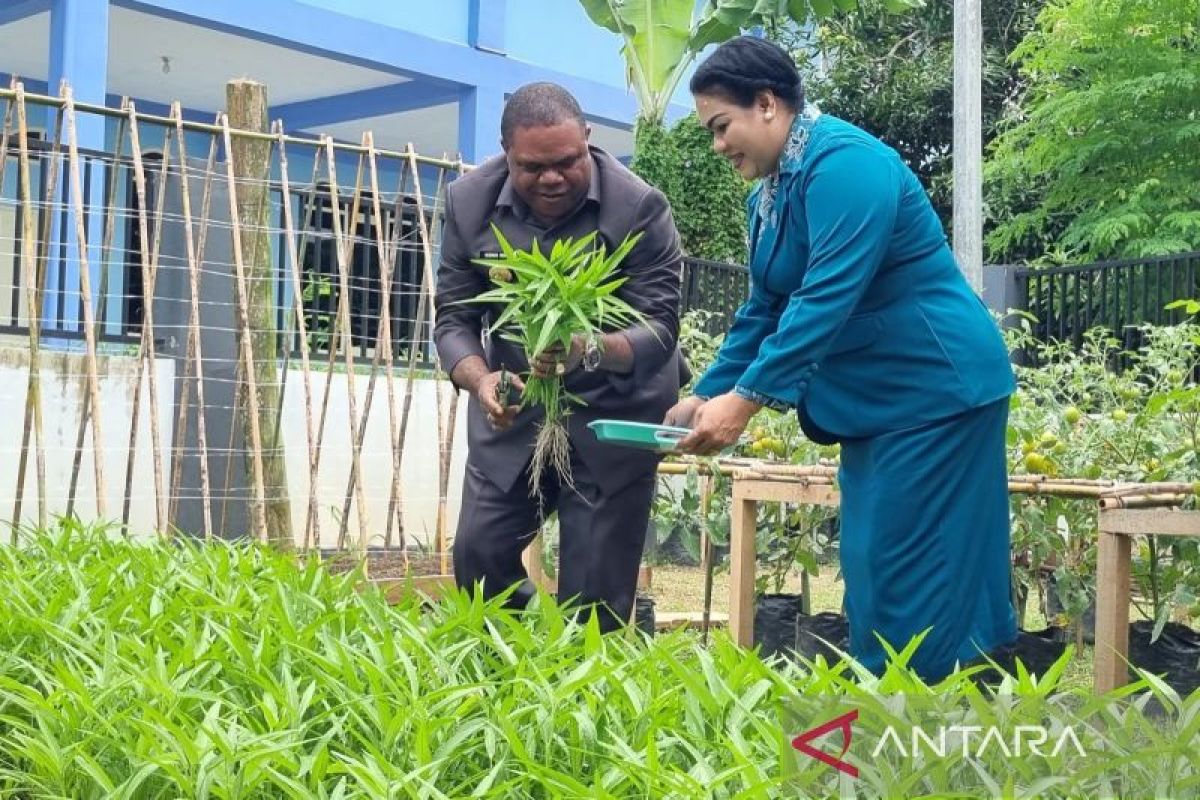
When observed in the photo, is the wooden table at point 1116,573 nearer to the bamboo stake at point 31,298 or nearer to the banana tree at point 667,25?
the bamboo stake at point 31,298

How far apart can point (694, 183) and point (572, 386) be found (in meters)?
10.4

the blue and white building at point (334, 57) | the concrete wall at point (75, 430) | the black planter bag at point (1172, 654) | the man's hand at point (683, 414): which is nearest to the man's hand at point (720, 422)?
the man's hand at point (683, 414)

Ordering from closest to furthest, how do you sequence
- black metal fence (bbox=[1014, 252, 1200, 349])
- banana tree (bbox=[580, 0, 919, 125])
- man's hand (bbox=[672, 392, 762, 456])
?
man's hand (bbox=[672, 392, 762, 456]), black metal fence (bbox=[1014, 252, 1200, 349]), banana tree (bbox=[580, 0, 919, 125])

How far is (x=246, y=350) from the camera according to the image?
7715mm

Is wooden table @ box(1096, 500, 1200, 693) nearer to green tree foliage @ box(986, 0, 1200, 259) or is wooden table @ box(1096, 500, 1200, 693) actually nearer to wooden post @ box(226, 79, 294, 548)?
wooden post @ box(226, 79, 294, 548)

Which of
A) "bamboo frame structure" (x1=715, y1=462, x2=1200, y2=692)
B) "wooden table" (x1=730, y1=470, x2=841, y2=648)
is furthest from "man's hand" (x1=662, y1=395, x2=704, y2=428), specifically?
"wooden table" (x1=730, y1=470, x2=841, y2=648)

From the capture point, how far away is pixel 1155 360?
21.1 feet

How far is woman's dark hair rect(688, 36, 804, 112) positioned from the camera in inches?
137

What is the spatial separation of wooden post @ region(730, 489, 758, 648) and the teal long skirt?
197cm

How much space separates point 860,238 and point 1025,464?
9.01ft

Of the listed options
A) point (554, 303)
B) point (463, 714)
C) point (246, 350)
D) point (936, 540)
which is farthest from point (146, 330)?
point (463, 714)

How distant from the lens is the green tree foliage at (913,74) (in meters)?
19.8

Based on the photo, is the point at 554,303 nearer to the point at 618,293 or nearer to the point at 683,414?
the point at 683,414

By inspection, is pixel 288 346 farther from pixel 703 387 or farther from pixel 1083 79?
pixel 1083 79
